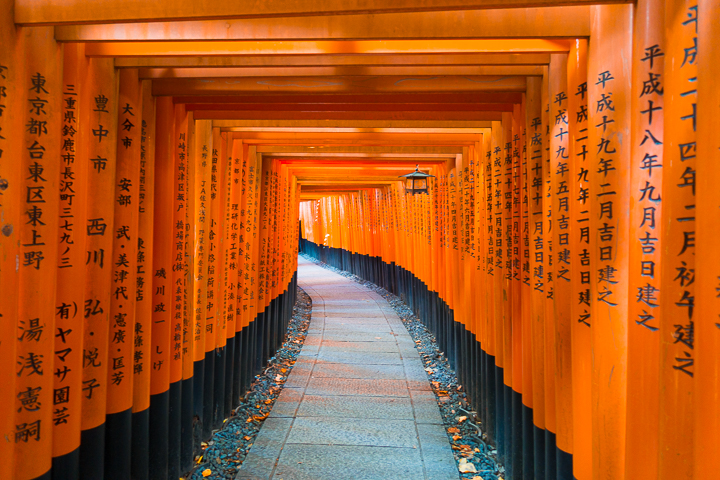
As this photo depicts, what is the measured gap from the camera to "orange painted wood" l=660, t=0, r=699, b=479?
66.3 inches

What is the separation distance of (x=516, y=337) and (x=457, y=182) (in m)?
3.57

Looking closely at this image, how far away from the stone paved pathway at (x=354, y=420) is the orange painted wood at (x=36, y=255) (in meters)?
2.29

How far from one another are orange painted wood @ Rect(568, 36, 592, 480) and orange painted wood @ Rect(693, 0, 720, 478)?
93 centimetres

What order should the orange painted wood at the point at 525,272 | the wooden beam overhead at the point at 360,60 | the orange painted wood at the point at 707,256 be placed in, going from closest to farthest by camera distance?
the orange painted wood at the point at 707,256
the wooden beam overhead at the point at 360,60
the orange painted wood at the point at 525,272

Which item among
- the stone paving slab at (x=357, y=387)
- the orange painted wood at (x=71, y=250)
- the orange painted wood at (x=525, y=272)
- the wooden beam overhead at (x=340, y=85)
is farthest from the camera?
the stone paving slab at (x=357, y=387)

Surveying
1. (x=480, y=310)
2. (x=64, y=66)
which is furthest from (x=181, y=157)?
(x=480, y=310)

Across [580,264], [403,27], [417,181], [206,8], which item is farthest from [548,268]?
[417,181]

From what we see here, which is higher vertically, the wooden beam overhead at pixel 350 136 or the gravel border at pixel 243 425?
the wooden beam overhead at pixel 350 136

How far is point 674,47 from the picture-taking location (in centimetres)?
175

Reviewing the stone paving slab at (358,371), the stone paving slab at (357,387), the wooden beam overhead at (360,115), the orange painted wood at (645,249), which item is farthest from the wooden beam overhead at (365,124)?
the stone paving slab at (358,371)

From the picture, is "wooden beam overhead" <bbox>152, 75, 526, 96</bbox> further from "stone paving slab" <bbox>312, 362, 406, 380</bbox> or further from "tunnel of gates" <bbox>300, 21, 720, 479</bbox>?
"stone paving slab" <bbox>312, 362, 406, 380</bbox>

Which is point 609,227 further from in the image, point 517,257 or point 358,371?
point 358,371

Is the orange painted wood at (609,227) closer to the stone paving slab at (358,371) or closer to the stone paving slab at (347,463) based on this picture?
the stone paving slab at (347,463)

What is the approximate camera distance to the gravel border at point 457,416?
468cm
